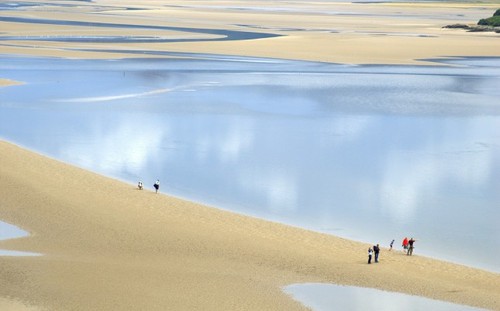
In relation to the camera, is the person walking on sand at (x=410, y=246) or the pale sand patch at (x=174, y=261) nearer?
the pale sand patch at (x=174, y=261)

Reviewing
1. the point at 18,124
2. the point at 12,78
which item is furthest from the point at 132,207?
the point at 12,78

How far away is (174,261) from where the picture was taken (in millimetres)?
13602

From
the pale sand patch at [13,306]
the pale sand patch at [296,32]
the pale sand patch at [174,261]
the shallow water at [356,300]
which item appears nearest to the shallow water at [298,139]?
the pale sand patch at [174,261]

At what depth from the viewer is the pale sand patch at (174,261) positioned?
477 inches

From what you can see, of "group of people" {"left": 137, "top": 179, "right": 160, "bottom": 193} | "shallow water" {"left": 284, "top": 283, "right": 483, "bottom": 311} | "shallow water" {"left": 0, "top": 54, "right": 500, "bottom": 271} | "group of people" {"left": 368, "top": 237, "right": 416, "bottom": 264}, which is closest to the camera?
"shallow water" {"left": 284, "top": 283, "right": 483, "bottom": 311}

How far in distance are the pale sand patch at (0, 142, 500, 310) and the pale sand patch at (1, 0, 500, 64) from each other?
2871 centimetres

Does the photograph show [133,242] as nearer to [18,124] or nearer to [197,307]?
[197,307]

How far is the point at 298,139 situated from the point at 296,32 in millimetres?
36720

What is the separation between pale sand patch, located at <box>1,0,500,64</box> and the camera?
156 ft

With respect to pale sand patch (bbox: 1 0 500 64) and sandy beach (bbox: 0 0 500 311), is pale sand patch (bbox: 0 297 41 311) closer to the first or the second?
sandy beach (bbox: 0 0 500 311)

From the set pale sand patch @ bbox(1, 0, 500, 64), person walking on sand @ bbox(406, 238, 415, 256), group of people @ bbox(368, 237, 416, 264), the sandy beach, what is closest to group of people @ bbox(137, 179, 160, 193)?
the sandy beach

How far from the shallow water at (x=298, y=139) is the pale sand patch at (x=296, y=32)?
298 inches

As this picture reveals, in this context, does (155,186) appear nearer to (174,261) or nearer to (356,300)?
(174,261)

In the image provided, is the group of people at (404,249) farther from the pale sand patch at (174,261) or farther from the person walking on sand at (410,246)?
the pale sand patch at (174,261)
